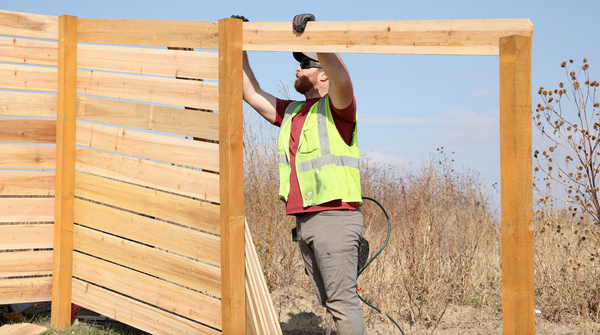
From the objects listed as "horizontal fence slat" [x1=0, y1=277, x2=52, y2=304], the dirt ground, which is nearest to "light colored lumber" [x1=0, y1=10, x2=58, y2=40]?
"horizontal fence slat" [x1=0, y1=277, x2=52, y2=304]

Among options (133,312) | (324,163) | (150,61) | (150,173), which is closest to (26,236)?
(133,312)

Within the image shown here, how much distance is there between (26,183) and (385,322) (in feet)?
11.9

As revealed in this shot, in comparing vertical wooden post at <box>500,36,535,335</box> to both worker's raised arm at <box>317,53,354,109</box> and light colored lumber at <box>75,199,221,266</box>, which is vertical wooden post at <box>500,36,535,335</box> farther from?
light colored lumber at <box>75,199,221,266</box>

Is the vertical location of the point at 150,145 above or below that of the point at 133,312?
above

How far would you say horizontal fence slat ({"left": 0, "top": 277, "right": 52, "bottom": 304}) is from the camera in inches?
181

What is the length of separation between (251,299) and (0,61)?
10.5 feet

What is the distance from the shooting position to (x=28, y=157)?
4574 mm

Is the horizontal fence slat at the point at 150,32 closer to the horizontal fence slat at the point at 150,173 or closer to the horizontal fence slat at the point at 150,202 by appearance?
the horizontal fence slat at the point at 150,173

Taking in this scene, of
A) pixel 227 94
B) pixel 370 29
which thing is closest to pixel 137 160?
pixel 227 94

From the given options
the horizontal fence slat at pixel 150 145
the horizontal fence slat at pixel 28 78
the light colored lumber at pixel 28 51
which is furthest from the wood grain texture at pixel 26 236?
the light colored lumber at pixel 28 51

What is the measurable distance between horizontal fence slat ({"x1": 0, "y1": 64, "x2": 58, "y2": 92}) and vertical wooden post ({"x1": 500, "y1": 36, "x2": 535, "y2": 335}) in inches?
150

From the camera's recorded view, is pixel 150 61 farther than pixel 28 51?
No

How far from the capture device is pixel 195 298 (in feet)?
12.4

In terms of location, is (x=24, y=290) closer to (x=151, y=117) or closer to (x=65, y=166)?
(x=65, y=166)
